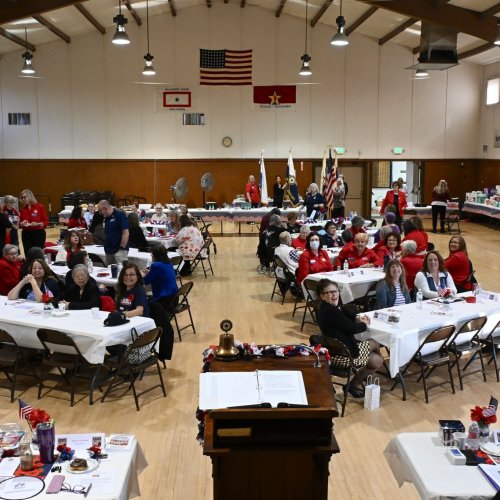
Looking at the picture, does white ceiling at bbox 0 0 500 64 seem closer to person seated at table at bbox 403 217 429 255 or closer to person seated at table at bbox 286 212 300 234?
person seated at table at bbox 286 212 300 234

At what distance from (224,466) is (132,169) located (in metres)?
20.3

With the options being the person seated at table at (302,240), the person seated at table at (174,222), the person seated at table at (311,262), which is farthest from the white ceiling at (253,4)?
the person seated at table at (311,262)

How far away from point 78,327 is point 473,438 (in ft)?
13.0

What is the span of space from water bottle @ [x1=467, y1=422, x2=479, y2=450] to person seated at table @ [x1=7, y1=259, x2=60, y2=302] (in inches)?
203

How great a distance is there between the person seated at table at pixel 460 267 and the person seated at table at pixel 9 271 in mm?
5807

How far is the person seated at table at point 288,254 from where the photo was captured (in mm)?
9922

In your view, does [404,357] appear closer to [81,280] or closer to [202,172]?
[81,280]

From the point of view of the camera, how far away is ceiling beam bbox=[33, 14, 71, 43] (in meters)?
18.1

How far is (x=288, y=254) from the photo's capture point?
33.1 feet

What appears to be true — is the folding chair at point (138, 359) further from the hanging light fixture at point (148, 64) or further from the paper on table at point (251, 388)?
the hanging light fixture at point (148, 64)

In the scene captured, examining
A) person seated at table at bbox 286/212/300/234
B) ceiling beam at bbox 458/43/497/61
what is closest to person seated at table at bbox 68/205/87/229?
person seated at table at bbox 286/212/300/234

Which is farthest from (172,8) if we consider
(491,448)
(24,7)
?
(491,448)

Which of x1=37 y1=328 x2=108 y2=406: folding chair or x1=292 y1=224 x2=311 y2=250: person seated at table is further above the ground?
x1=292 y1=224 x2=311 y2=250: person seated at table

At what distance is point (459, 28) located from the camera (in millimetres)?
13648
